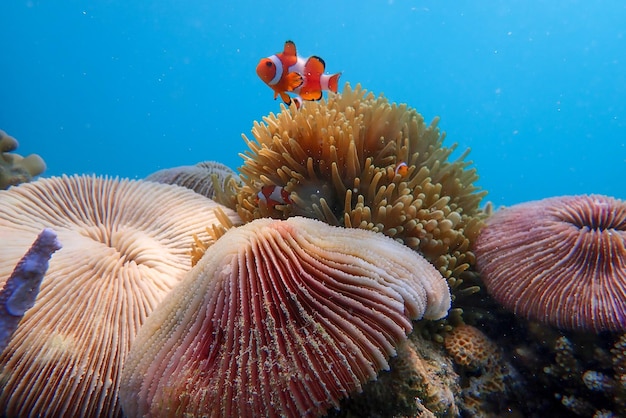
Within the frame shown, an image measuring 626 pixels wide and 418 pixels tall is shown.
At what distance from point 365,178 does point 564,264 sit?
147cm

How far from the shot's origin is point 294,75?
9.32 ft

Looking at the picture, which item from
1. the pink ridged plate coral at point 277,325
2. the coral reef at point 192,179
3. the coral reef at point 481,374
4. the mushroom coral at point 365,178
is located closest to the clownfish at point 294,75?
the mushroom coral at point 365,178

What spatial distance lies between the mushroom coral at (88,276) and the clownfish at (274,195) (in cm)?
41

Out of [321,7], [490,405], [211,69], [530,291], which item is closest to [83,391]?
[490,405]

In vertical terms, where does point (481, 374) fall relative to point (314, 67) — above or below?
below

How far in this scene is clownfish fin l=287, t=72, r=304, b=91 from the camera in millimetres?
2838

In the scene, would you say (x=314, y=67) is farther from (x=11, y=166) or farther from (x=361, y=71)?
(x=361, y=71)

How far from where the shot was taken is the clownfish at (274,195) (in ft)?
9.20

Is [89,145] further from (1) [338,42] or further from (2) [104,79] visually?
(1) [338,42]

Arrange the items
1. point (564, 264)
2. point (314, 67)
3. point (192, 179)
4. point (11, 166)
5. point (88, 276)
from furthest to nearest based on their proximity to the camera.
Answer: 1. point (11, 166)
2. point (192, 179)
3. point (314, 67)
4. point (564, 264)
5. point (88, 276)

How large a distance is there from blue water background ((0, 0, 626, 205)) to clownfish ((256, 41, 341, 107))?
73.6 meters

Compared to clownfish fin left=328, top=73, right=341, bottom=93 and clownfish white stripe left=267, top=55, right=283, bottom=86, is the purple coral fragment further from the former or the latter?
clownfish fin left=328, top=73, right=341, bottom=93

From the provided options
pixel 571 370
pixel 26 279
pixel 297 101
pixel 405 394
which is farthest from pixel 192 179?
pixel 571 370

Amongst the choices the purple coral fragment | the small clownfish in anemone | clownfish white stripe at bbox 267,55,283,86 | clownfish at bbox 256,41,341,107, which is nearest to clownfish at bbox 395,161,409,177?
the small clownfish in anemone
